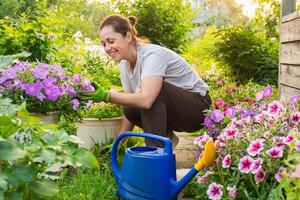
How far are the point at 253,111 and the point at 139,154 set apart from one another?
2.03 feet

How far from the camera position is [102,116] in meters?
3.16

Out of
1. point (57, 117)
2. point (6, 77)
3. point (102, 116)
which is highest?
point (6, 77)

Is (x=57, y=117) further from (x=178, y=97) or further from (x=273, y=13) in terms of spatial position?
(x=273, y=13)

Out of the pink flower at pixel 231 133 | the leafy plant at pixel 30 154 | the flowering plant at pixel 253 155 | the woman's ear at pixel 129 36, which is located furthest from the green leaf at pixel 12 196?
the woman's ear at pixel 129 36

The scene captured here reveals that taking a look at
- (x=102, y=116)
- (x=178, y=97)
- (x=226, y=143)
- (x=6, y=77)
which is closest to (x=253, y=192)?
(x=226, y=143)

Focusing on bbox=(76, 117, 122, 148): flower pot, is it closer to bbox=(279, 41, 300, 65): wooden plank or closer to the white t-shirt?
the white t-shirt

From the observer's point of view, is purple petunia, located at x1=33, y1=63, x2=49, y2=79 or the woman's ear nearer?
purple petunia, located at x1=33, y1=63, x2=49, y2=79

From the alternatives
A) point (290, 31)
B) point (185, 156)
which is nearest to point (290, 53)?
point (290, 31)

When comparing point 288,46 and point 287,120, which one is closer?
point 287,120

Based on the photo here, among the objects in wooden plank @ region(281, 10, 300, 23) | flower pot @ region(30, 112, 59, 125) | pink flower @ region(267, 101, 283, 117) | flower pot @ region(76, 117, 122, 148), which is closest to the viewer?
pink flower @ region(267, 101, 283, 117)

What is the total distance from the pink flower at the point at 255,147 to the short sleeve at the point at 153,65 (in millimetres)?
954

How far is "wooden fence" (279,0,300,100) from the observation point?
298cm

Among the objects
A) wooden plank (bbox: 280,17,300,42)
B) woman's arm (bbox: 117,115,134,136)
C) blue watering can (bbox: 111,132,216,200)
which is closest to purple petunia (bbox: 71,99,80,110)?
blue watering can (bbox: 111,132,216,200)

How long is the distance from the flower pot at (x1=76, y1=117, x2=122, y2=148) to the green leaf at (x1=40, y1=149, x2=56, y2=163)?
205 cm
